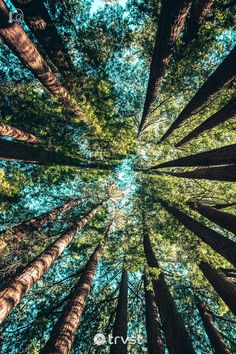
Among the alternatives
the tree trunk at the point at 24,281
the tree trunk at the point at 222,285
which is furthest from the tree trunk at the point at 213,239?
the tree trunk at the point at 24,281

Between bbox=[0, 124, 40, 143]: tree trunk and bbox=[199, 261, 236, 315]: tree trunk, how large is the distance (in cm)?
961

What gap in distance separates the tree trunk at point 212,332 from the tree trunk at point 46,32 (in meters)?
11.6

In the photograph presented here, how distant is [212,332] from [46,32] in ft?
42.1

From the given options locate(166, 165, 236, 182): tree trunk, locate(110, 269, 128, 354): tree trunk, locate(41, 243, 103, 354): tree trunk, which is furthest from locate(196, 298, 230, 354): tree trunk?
locate(166, 165, 236, 182): tree trunk

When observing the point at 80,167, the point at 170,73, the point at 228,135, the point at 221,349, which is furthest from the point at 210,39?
the point at 221,349

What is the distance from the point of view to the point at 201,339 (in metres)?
8.66

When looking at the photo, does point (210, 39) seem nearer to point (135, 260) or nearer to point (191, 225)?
point (191, 225)

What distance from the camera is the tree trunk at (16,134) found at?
8.03m

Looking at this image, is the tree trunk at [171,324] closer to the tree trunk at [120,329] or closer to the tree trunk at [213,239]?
the tree trunk at [120,329]

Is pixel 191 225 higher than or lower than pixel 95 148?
lower

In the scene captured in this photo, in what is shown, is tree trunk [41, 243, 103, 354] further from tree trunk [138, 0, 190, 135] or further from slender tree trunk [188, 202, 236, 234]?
tree trunk [138, 0, 190, 135]

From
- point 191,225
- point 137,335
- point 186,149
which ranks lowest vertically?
point 137,335

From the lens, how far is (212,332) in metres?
8.01

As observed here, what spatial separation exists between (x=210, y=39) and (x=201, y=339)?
12.2 m
